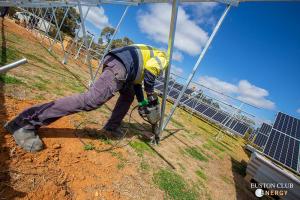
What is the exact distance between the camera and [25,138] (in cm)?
260

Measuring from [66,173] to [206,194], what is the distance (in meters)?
2.46

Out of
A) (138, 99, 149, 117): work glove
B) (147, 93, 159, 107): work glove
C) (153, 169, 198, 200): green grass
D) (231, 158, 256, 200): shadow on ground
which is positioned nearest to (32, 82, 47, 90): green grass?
(138, 99, 149, 117): work glove

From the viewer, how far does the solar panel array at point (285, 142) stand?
20.1 feet

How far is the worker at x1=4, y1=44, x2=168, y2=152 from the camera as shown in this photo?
105 inches

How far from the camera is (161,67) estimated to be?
3537 millimetres

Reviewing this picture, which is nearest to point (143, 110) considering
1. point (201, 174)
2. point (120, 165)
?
point (120, 165)

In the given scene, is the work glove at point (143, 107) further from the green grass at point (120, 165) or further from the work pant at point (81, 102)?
the green grass at point (120, 165)

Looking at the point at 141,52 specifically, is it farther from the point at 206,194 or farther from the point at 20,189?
the point at 206,194

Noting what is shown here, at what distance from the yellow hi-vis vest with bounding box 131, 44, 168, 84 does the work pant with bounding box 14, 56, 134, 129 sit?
1.22 feet

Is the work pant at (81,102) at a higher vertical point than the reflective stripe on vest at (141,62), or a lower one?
lower

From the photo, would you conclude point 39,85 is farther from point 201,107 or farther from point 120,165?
point 201,107

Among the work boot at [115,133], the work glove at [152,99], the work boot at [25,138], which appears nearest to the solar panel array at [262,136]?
the work glove at [152,99]

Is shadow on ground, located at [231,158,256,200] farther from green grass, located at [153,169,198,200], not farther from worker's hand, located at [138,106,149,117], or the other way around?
worker's hand, located at [138,106,149,117]

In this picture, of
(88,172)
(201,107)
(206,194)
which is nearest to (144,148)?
(206,194)
